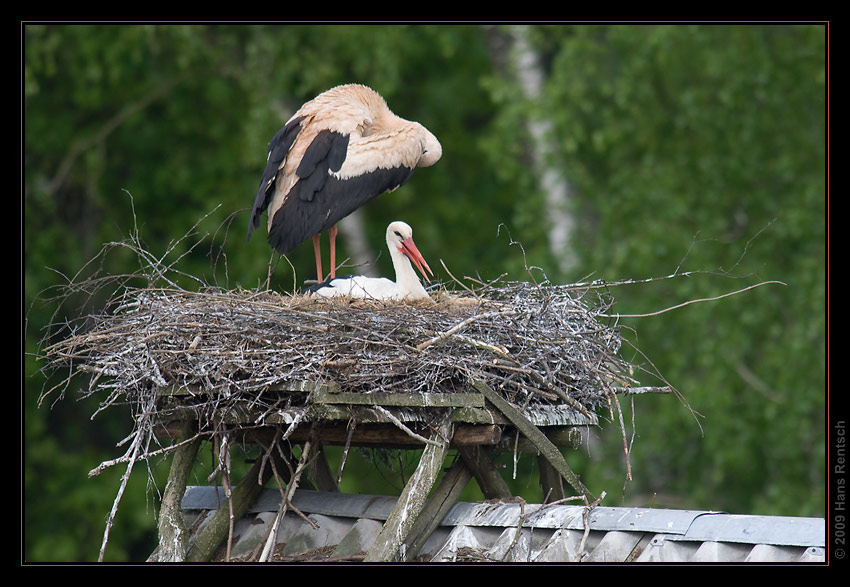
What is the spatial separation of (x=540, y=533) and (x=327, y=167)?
8.39 feet

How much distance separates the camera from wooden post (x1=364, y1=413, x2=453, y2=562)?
4512 millimetres

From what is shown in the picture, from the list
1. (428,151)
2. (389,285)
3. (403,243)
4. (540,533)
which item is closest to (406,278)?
(389,285)

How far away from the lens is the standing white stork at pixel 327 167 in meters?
6.42

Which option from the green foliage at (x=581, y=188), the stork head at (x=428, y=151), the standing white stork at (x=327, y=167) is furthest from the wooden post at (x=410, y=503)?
the green foliage at (x=581, y=188)

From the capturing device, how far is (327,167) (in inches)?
253

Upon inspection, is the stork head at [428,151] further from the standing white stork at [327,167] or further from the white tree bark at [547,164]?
A: the white tree bark at [547,164]

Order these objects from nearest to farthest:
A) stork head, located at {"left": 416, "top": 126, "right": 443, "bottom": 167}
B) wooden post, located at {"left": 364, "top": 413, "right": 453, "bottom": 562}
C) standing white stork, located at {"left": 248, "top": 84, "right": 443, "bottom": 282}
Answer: wooden post, located at {"left": 364, "top": 413, "right": 453, "bottom": 562} → standing white stork, located at {"left": 248, "top": 84, "right": 443, "bottom": 282} → stork head, located at {"left": 416, "top": 126, "right": 443, "bottom": 167}

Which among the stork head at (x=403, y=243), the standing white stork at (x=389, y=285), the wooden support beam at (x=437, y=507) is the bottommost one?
the wooden support beam at (x=437, y=507)

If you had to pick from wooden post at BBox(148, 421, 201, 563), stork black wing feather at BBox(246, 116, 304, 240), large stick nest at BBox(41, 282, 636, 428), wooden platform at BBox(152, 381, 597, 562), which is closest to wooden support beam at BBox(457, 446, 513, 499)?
wooden platform at BBox(152, 381, 597, 562)

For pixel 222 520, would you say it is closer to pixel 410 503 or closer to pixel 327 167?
pixel 410 503

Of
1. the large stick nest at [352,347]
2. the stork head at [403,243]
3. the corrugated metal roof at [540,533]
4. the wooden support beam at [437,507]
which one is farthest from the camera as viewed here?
the stork head at [403,243]

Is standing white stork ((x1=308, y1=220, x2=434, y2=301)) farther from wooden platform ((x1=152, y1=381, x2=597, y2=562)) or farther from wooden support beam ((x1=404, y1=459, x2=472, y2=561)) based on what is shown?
wooden support beam ((x1=404, y1=459, x2=472, y2=561))

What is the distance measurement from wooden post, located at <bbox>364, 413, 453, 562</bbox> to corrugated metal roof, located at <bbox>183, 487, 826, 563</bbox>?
0.21 m

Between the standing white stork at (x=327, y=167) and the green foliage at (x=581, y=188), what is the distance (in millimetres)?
1423
